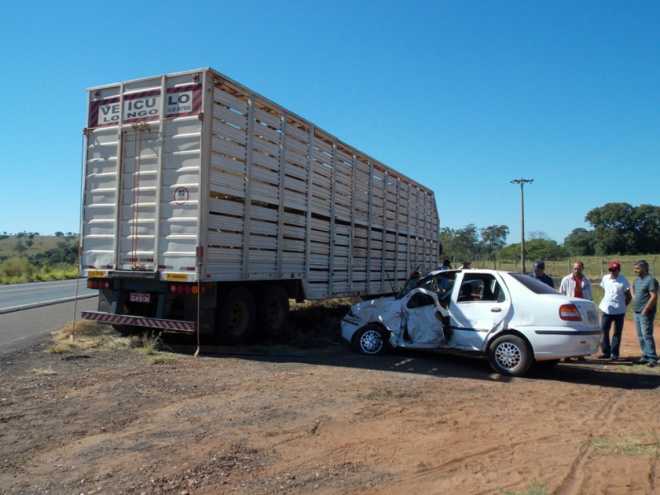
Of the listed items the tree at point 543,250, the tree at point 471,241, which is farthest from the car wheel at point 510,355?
the tree at point 543,250

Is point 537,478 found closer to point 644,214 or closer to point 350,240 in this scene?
point 350,240

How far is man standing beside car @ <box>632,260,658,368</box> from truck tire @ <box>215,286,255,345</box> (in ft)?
20.2

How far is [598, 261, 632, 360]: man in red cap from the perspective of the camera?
8.95 metres

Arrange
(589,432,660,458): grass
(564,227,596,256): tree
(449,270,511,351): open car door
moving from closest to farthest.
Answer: (589,432,660,458): grass → (449,270,511,351): open car door → (564,227,596,256): tree

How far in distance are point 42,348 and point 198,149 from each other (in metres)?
3.78

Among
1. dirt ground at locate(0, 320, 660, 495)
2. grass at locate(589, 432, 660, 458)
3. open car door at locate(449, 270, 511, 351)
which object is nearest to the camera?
dirt ground at locate(0, 320, 660, 495)

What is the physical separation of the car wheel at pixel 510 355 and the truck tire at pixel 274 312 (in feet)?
13.0

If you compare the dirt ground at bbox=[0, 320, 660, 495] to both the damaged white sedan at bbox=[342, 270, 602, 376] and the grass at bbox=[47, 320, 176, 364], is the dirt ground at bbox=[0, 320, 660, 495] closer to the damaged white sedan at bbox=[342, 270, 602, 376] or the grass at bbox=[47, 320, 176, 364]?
the grass at bbox=[47, 320, 176, 364]

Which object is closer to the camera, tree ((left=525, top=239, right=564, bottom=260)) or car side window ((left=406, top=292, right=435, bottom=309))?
car side window ((left=406, top=292, right=435, bottom=309))

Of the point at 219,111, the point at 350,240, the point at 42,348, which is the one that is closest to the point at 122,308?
the point at 42,348

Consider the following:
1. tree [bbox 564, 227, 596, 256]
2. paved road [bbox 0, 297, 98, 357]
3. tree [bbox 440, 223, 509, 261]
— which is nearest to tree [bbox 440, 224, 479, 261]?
tree [bbox 440, 223, 509, 261]

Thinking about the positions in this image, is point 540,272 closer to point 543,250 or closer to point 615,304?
point 615,304

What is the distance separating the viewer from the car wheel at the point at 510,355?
7270 millimetres

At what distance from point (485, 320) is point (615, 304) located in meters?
2.74
